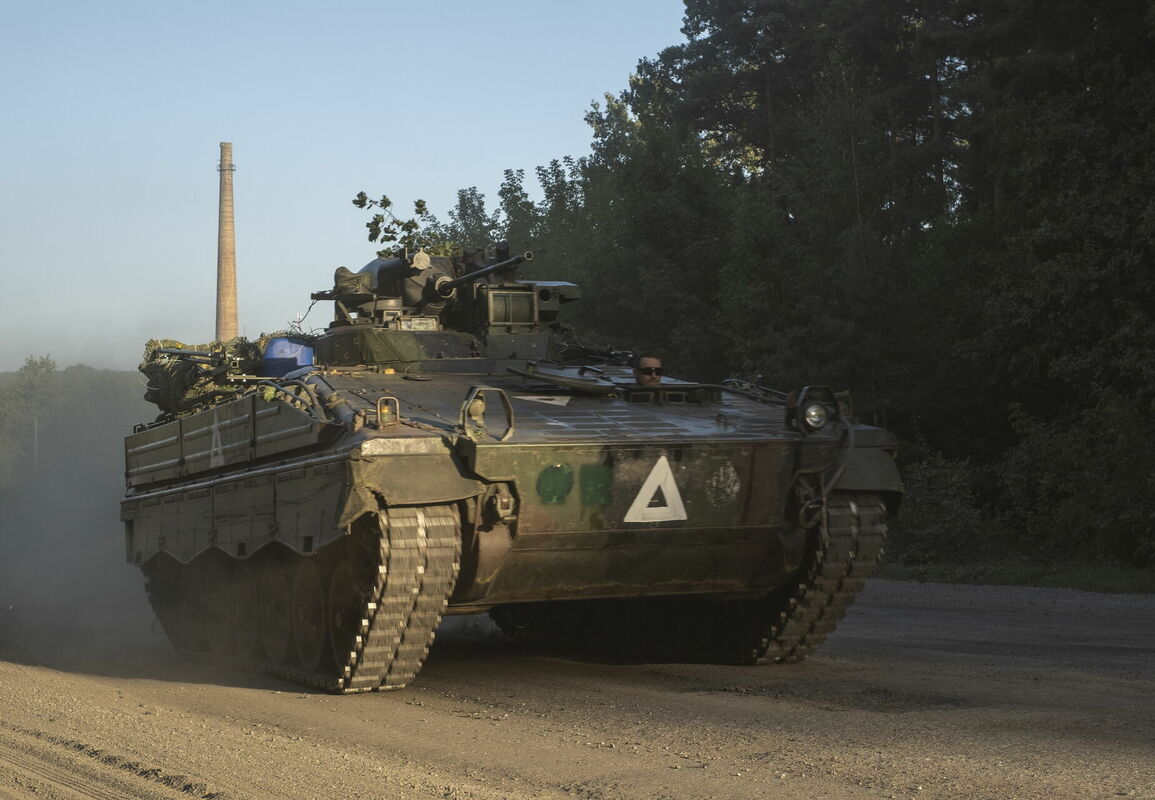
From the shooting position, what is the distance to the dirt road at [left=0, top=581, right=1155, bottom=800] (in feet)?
19.2

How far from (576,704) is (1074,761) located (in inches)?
121

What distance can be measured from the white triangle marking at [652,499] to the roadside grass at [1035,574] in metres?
9.52

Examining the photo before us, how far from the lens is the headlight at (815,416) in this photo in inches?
369

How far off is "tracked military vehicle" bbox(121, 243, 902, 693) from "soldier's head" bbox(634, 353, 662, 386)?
0.50 feet

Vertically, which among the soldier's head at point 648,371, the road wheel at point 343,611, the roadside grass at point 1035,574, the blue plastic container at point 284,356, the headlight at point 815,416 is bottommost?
the roadside grass at point 1035,574

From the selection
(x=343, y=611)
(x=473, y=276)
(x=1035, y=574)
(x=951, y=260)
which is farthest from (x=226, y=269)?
(x=343, y=611)

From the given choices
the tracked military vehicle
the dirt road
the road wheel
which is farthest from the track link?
the road wheel

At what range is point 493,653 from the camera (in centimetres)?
1184

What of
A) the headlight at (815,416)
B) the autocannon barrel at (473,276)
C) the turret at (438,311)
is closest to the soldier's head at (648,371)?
the turret at (438,311)

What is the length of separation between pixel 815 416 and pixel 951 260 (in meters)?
20.7

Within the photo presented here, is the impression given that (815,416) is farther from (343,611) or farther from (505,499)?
(343,611)

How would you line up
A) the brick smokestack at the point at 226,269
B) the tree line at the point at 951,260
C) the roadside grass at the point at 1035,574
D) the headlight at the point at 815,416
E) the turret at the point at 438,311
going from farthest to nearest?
1. the brick smokestack at the point at 226,269
2. the tree line at the point at 951,260
3. the roadside grass at the point at 1035,574
4. the turret at the point at 438,311
5. the headlight at the point at 815,416

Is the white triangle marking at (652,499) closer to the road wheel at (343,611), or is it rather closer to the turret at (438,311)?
the road wheel at (343,611)

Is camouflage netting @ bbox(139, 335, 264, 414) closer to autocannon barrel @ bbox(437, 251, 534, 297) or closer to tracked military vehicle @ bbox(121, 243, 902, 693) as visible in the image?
tracked military vehicle @ bbox(121, 243, 902, 693)
